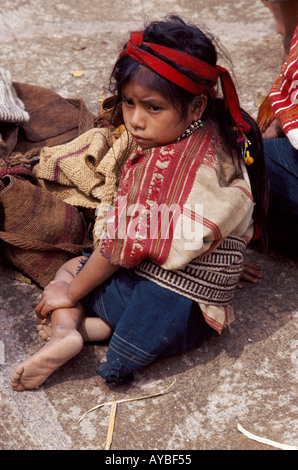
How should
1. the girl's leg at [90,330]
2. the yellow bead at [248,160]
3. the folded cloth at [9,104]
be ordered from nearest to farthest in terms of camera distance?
the yellow bead at [248,160] → the girl's leg at [90,330] → the folded cloth at [9,104]

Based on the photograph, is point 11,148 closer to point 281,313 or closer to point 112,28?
point 281,313

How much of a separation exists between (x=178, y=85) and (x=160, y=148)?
0.78ft

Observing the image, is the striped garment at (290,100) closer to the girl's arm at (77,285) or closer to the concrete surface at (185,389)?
the concrete surface at (185,389)

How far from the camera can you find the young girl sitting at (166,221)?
6.57 ft

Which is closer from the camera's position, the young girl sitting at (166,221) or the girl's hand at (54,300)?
the young girl sitting at (166,221)

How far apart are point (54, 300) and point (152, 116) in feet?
2.80

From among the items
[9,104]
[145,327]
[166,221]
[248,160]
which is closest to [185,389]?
[145,327]

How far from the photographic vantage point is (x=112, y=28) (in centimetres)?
482

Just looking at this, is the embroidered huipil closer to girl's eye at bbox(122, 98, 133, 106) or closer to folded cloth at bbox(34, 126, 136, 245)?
girl's eye at bbox(122, 98, 133, 106)

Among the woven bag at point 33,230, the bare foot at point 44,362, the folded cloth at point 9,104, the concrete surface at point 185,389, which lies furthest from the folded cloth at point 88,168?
the bare foot at point 44,362

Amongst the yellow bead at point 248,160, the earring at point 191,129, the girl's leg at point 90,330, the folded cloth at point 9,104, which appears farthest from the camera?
the folded cloth at point 9,104

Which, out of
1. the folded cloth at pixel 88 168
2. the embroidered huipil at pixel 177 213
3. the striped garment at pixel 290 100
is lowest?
the folded cloth at pixel 88 168

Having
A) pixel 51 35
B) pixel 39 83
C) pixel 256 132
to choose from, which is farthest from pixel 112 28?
pixel 256 132

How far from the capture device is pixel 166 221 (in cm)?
201
